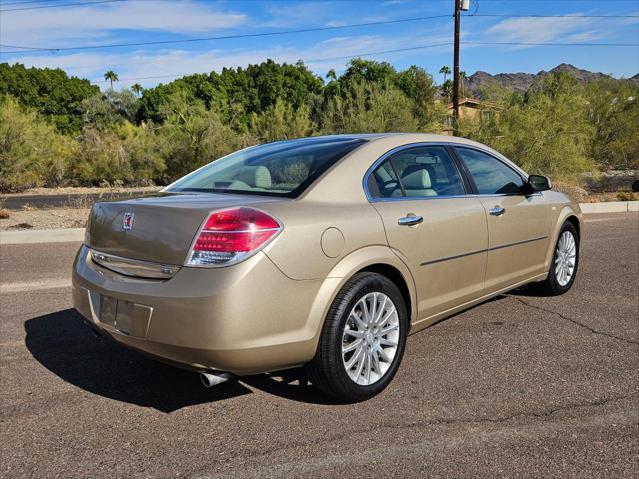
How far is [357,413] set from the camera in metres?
3.12

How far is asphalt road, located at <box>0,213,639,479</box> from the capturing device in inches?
102

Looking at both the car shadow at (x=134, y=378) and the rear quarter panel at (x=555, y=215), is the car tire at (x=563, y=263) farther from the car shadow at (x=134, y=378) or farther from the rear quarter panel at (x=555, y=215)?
the car shadow at (x=134, y=378)

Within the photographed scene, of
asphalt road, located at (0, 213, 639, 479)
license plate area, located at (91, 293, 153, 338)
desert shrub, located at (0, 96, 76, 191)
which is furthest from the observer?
desert shrub, located at (0, 96, 76, 191)

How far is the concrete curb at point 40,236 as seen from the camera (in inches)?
384

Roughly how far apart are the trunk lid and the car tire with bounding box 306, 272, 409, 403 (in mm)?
718

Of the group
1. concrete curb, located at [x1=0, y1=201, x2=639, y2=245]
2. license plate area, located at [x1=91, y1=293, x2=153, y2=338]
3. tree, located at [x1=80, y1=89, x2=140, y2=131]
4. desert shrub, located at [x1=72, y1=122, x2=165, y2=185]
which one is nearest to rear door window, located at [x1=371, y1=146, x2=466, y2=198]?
license plate area, located at [x1=91, y1=293, x2=153, y2=338]

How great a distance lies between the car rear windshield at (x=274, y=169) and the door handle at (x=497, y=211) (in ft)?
4.08

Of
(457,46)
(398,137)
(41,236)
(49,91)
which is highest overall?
(49,91)

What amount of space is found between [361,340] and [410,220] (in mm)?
844

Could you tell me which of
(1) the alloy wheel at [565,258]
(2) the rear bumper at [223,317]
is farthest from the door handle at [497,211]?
(2) the rear bumper at [223,317]

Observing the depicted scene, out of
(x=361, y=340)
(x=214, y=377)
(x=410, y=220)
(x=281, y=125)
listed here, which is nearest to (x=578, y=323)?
(x=410, y=220)

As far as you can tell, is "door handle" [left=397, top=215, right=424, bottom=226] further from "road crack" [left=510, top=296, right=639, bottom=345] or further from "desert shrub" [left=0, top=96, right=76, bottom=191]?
"desert shrub" [left=0, top=96, right=76, bottom=191]

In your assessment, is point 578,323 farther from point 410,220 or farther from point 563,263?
point 410,220

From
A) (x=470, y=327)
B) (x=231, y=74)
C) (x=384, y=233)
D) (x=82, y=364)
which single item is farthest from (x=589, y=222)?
(x=231, y=74)
